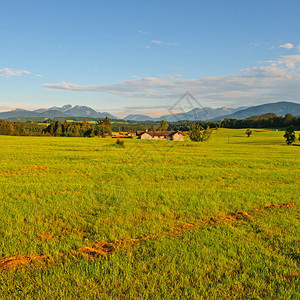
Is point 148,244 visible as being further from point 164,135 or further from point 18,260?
point 164,135

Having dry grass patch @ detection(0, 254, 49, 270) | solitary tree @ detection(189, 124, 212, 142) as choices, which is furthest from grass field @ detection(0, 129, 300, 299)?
solitary tree @ detection(189, 124, 212, 142)

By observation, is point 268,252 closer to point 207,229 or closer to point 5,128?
point 207,229

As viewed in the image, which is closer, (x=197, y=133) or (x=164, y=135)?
(x=197, y=133)

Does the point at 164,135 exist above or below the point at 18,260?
above

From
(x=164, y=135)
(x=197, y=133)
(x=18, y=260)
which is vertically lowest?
(x=18, y=260)

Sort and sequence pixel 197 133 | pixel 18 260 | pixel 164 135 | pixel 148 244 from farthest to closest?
pixel 164 135 < pixel 197 133 < pixel 148 244 < pixel 18 260


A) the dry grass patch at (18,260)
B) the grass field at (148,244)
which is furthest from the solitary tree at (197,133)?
the dry grass patch at (18,260)

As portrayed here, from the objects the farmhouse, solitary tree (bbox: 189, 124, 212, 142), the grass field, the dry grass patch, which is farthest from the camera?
the farmhouse

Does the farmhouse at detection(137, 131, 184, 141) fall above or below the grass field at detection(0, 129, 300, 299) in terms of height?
above

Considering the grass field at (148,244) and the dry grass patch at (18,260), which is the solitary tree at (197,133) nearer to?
the grass field at (148,244)

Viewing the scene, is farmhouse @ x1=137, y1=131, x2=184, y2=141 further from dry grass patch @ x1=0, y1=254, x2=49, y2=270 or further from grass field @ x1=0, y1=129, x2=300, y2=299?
dry grass patch @ x1=0, y1=254, x2=49, y2=270

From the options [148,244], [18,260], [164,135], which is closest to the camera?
[18,260]

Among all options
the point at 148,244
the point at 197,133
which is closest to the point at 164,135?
the point at 197,133

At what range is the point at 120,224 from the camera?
8.22 m
